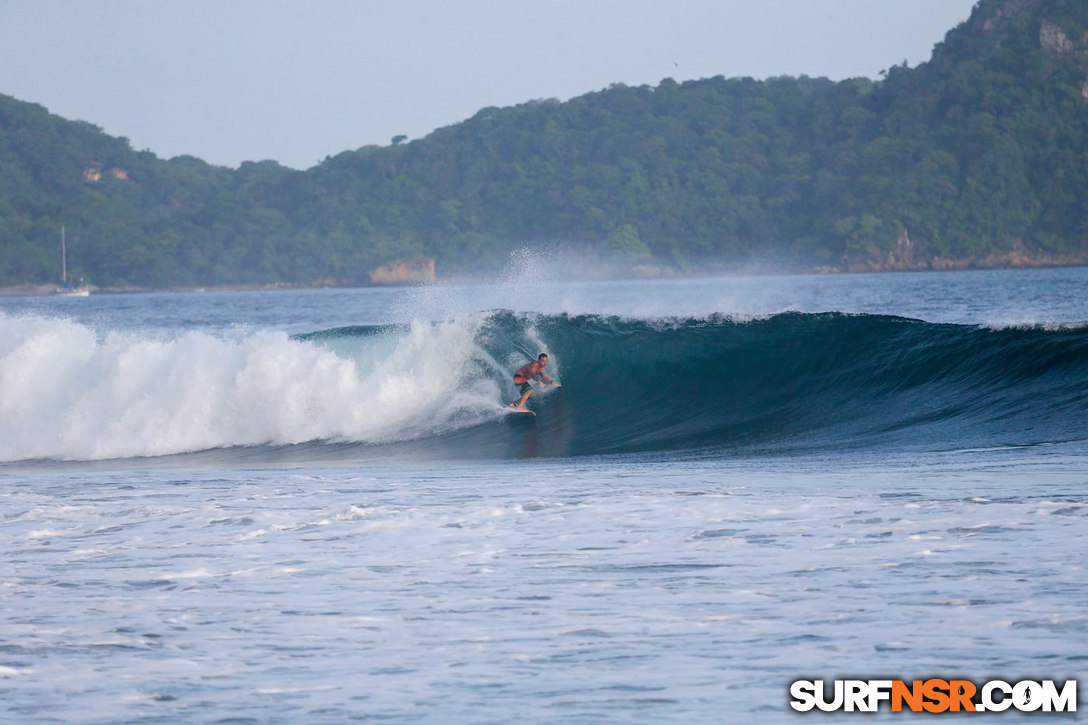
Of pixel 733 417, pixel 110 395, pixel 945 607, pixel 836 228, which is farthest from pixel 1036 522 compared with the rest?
pixel 836 228

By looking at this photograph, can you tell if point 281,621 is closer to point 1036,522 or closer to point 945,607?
point 945,607

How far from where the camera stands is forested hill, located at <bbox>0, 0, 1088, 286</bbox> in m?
120

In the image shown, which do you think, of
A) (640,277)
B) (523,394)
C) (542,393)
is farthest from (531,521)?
(640,277)

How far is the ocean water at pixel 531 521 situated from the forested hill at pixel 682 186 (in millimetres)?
104616

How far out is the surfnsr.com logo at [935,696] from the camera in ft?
15.2

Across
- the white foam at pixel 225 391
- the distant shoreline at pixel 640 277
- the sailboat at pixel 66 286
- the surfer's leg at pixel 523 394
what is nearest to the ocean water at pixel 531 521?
the white foam at pixel 225 391

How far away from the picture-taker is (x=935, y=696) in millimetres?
4734

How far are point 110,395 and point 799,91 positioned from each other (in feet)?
475

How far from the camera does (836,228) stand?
120 metres

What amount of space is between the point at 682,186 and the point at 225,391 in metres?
129

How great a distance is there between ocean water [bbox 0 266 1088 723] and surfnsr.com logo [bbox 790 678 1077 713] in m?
0.09

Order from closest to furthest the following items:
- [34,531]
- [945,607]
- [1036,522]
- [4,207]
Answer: [945,607]
[1036,522]
[34,531]
[4,207]

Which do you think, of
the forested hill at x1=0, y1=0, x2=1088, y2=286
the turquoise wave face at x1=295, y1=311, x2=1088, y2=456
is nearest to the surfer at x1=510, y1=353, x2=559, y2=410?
the turquoise wave face at x1=295, y1=311, x2=1088, y2=456

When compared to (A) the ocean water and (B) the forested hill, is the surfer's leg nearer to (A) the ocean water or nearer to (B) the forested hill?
(A) the ocean water
